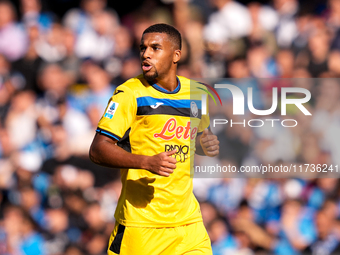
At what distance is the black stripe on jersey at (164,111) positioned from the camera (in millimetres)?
2531

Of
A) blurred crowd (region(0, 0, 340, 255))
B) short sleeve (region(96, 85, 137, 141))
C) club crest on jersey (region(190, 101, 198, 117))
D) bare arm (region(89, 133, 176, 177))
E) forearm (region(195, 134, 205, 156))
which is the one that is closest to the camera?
bare arm (region(89, 133, 176, 177))

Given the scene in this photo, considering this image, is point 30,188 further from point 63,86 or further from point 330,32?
point 330,32

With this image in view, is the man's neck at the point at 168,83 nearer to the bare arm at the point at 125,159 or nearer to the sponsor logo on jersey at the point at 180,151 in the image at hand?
the sponsor logo on jersey at the point at 180,151

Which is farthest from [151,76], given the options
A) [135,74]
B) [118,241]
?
[135,74]

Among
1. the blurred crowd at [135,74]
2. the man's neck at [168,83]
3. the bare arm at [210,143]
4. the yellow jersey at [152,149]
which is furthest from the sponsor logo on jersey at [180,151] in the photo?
the blurred crowd at [135,74]

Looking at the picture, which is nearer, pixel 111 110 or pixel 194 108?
pixel 111 110

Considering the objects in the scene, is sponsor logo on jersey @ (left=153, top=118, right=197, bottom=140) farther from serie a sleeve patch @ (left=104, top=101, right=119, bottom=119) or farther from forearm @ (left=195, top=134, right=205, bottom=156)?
serie a sleeve patch @ (left=104, top=101, right=119, bottom=119)

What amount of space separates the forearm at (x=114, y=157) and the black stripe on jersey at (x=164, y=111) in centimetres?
32

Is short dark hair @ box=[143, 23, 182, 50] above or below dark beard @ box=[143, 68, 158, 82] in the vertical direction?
above

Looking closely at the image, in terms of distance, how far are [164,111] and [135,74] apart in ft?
8.09

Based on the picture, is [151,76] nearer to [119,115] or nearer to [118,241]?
[119,115]

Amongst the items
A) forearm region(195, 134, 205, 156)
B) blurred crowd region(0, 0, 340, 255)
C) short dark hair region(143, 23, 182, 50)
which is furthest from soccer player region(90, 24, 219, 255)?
blurred crowd region(0, 0, 340, 255)

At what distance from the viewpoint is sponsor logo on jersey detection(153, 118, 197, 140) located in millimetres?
2572

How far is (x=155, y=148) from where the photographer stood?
2.56 m
